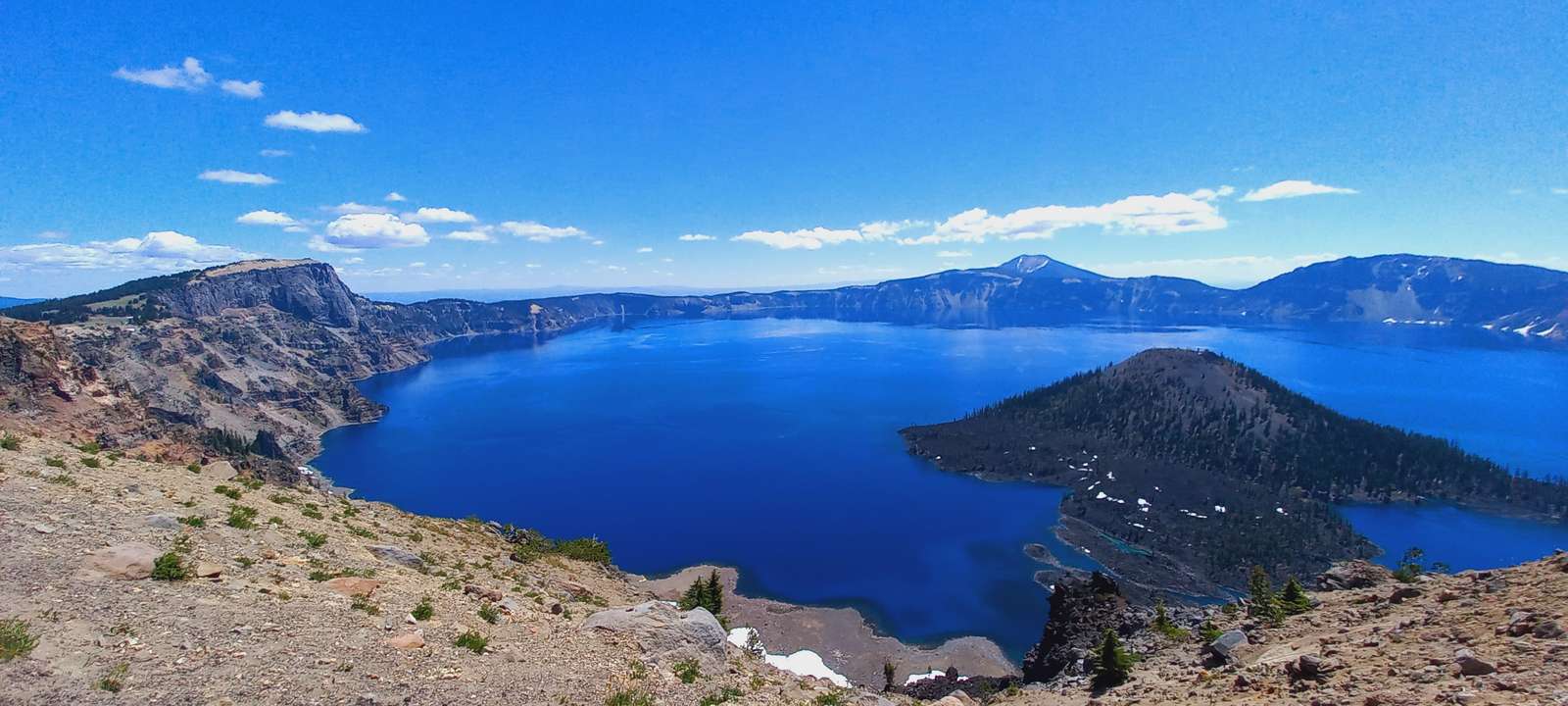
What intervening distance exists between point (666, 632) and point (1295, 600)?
24.0m

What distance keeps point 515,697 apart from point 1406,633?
74.1 ft

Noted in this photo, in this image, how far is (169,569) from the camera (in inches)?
585

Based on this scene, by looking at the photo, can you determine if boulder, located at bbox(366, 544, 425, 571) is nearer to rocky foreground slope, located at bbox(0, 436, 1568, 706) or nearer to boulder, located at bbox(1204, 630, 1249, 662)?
rocky foreground slope, located at bbox(0, 436, 1568, 706)

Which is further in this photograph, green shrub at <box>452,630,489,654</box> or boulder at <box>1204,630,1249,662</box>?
boulder at <box>1204,630,1249,662</box>

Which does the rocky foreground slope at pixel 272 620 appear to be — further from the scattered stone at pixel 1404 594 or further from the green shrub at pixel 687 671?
the scattered stone at pixel 1404 594

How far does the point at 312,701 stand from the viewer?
1155 cm

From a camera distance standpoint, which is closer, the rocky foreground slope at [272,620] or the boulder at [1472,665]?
the rocky foreground slope at [272,620]

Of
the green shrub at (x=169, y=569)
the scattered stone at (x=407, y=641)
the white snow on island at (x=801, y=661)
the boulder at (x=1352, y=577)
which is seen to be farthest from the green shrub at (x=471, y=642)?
the white snow on island at (x=801, y=661)

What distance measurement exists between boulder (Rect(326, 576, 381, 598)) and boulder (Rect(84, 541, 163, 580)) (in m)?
3.81

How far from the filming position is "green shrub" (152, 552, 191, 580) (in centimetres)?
1474

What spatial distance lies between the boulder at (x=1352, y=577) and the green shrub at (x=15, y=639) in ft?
131

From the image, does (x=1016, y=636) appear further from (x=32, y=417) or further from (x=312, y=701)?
(x=32, y=417)

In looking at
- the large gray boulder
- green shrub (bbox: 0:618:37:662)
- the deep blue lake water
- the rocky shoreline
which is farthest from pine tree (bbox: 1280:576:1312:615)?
A: the deep blue lake water

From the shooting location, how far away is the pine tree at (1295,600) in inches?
921
